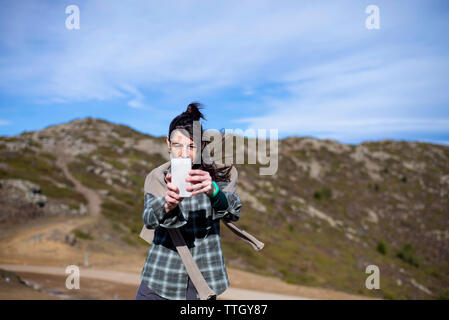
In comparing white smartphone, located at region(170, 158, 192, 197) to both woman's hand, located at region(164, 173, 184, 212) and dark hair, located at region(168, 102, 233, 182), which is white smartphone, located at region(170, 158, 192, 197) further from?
dark hair, located at region(168, 102, 233, 182)

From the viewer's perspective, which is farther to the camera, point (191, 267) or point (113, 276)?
point (113, 276)

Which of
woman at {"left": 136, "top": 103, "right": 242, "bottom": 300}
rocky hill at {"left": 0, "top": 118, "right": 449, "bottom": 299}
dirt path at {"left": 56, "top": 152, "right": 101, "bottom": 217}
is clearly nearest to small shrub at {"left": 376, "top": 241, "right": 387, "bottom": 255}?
rocky hill at {"left": 0, "top": 118, "right": 449, "bottom": 299}

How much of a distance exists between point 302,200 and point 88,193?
39.4 meters

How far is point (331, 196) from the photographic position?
75188 mm

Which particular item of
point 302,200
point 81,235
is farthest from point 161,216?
point 302,200

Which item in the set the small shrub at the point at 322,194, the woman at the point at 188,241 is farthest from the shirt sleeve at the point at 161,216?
the small shrub at the point at 322,194

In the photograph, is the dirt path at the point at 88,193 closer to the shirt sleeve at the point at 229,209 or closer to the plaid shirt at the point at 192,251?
the plaid shirt at the point at 192,251

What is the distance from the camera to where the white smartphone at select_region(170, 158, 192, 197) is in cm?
194

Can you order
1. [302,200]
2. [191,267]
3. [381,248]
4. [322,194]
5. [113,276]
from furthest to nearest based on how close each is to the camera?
[322,194] < [302,200] < [381,248] < [113,276] < [191,267]

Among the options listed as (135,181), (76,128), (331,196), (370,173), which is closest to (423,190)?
(370,173)

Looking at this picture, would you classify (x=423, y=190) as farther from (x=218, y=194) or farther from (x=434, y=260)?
(x=218, y=194)

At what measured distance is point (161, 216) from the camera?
2.18 metres

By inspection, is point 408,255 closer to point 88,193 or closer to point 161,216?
point 88,193
